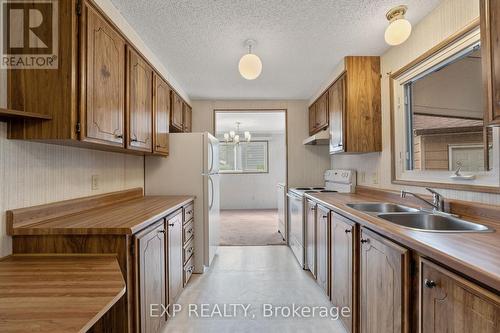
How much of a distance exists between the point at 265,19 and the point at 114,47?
1095mm

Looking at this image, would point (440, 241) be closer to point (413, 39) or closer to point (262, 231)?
point (413, 39)

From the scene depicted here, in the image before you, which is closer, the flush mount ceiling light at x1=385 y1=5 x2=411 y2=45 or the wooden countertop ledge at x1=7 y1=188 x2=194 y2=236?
the wooden countertop ledge at x1=7 y1=188 x2=194 y2=236

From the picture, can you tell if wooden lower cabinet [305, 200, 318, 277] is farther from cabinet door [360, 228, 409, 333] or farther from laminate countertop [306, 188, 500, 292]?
laminate countertop [306, 188, 500, 292]

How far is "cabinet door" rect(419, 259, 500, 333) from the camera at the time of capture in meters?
0.74

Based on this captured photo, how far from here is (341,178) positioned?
3197mm

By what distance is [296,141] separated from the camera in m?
4.07

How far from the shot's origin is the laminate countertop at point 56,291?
2.16 feet

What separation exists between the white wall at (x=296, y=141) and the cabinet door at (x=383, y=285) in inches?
98.9

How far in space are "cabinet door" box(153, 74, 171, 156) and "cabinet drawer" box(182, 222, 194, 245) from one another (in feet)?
2.66

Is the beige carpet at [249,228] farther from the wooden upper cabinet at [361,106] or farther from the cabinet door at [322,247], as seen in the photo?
the wooden upper cabinet at [361,106]

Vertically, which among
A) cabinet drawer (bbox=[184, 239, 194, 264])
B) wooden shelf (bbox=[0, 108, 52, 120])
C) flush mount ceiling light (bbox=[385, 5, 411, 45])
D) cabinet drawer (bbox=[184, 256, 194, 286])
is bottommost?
cabinet drawer (bbox=[184, 256, 194, 286])

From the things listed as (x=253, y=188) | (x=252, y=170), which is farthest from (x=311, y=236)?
(x=252, y=170)

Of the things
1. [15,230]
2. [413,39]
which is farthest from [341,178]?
[15,230]

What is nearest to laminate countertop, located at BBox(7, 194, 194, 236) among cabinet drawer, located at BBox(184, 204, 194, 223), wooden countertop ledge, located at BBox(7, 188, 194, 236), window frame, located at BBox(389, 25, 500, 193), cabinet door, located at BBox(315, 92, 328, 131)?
wooden countertop ledge, located at BBox(7, 188, 194, 236)
